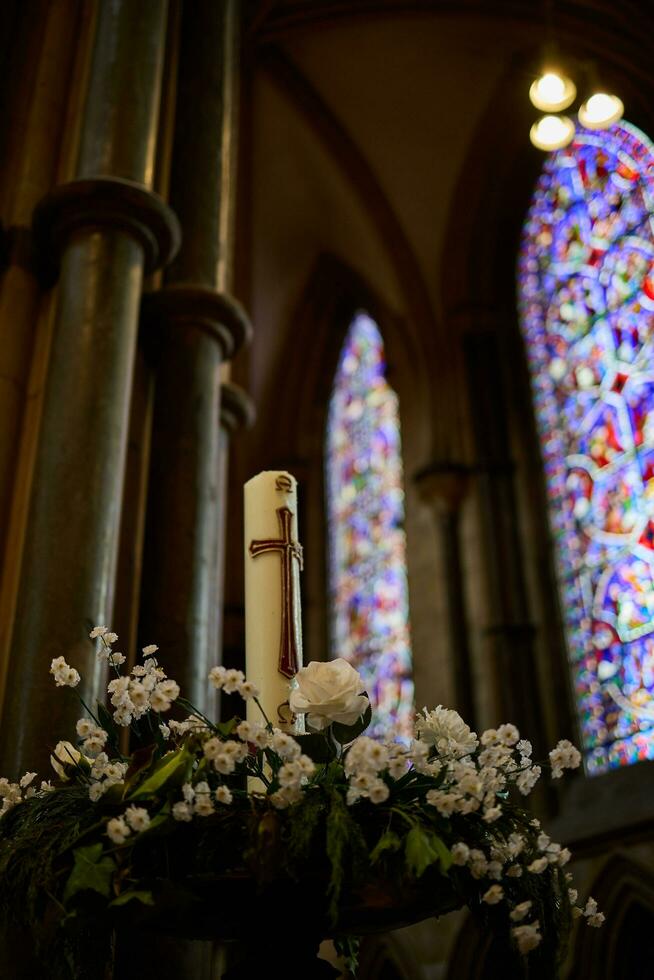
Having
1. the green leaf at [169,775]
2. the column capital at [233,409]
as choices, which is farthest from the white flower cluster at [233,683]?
the column capital at [233,409]

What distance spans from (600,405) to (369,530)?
2.58 m

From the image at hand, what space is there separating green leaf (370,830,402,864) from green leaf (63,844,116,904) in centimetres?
35

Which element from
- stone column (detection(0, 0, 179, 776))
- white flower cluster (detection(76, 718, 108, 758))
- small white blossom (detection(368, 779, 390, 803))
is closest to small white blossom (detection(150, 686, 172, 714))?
white flower cluster (detection(76, 718, 108, 758))

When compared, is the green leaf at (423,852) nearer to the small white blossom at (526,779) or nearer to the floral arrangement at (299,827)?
the floral arrangement at (299,827)

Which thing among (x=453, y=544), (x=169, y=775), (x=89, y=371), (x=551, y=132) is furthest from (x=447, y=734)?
(x=453, y=544)

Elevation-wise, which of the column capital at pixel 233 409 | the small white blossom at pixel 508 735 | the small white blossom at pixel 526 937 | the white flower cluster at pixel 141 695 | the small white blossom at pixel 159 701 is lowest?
the small white blossom at pixel 526 937

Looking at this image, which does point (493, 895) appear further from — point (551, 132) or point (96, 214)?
point (551, 132)

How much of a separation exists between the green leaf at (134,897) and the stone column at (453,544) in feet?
21.4

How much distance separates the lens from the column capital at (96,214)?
3.34 metres

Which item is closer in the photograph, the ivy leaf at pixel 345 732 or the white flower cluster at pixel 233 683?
the white flower cluster at pixel 233 683

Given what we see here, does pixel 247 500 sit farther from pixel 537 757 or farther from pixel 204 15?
pixel 537 757

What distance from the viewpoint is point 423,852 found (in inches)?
61.6

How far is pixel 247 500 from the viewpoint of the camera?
2125 mm

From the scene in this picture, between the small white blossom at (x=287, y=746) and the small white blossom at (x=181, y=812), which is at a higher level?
the small white blossom at (x=287, y=746)
